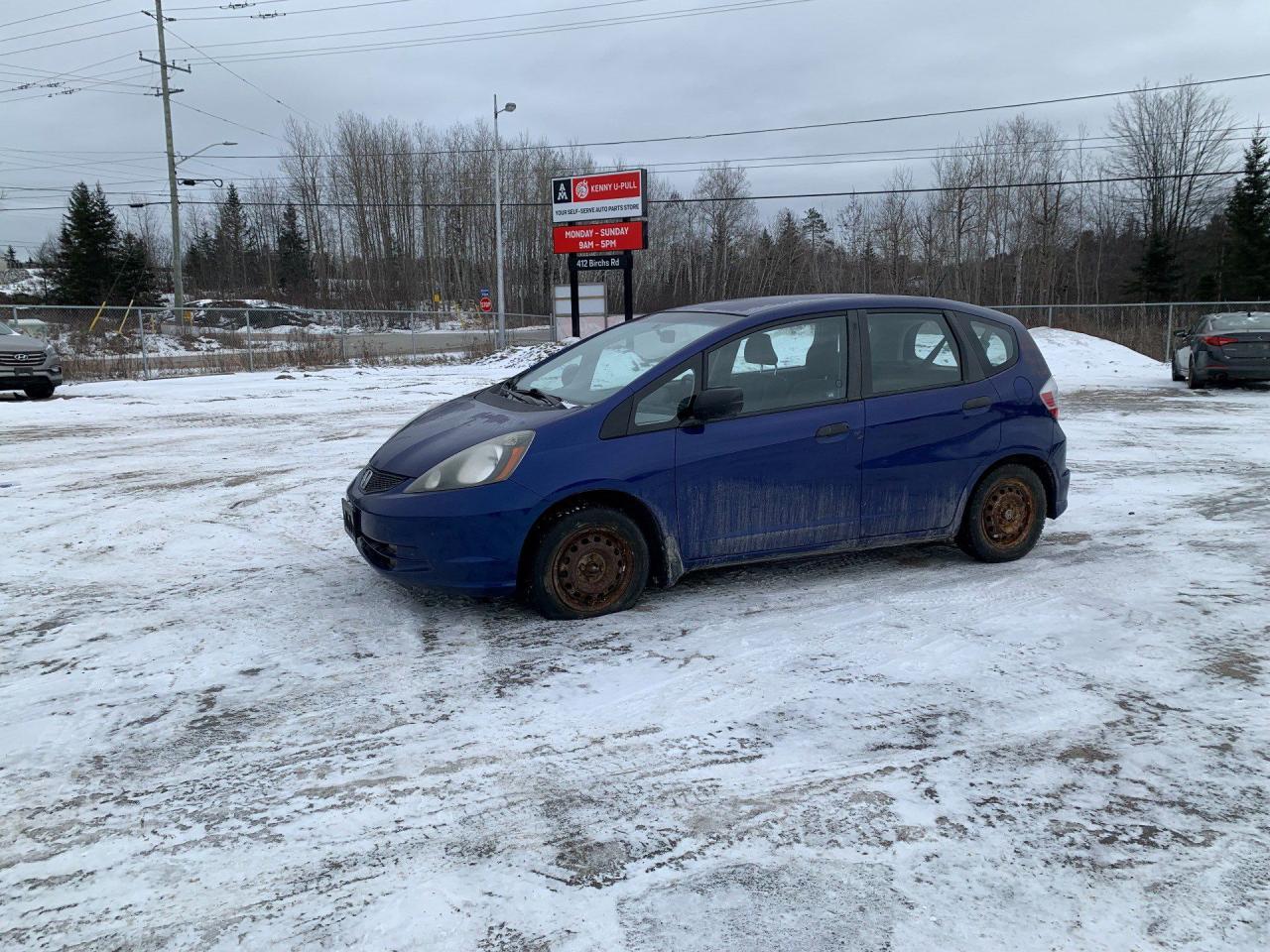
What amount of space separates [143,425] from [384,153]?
65.4m

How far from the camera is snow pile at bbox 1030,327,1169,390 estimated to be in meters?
20.4

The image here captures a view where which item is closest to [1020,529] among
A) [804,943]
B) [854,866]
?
[854,866]

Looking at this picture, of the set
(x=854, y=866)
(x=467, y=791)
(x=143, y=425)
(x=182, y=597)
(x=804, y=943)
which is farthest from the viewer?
(x=143, y=425)

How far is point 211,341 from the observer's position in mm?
31391

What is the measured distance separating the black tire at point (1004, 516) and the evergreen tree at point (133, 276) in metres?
52.5

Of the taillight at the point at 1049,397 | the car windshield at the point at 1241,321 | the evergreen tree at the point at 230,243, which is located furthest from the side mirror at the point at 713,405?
the evergreen tree at the point at 230,243

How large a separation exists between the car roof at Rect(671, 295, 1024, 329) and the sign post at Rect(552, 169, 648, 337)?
2226cm

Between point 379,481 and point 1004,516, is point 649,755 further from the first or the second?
point 1004,516

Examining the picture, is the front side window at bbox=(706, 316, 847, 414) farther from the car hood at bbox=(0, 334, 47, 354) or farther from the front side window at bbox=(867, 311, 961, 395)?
the car hood at bbox=(0, 334, 47, 354)

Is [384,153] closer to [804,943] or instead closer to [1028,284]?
[1028,284]

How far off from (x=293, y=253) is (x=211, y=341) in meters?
50.4

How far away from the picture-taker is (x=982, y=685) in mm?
3865

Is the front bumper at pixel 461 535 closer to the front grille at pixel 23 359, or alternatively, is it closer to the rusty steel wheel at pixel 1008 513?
→ the rusty steel wheel at pixel 1008 513

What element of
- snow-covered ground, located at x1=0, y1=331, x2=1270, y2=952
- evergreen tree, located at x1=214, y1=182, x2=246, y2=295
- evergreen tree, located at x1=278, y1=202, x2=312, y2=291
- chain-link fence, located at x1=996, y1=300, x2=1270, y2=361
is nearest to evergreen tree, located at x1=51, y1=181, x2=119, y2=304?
evergreen tree, located at x1=278, y1=202, x2=312, y2=291
